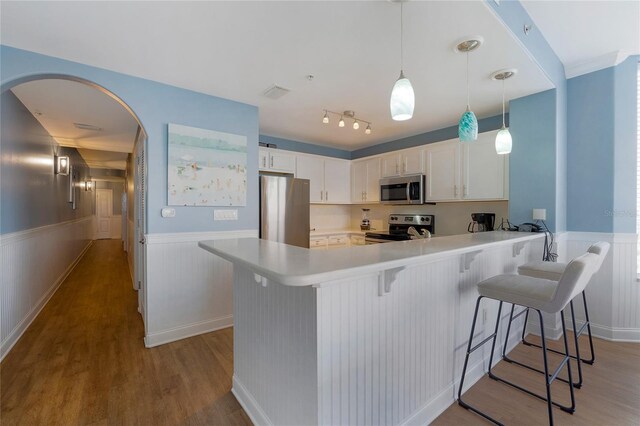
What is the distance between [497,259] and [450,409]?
120cm

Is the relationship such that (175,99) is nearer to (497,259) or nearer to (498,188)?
(497,259)

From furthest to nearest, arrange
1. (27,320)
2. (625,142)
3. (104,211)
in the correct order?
1. (104,211)
2. (27,320)
3. (625,142)

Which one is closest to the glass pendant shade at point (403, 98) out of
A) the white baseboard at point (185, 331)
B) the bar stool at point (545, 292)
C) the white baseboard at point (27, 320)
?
the bar stool at point (545, 292)

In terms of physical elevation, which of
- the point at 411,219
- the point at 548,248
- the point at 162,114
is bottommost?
the point at 548,248

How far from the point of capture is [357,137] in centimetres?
454

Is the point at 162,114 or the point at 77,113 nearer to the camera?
the point at 162,114

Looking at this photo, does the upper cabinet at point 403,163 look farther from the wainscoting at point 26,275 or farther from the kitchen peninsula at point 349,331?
the wainscoting at point 26,275

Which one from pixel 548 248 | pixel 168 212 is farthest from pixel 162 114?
pixel 548 248

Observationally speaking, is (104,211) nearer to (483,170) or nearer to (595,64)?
(483,170)

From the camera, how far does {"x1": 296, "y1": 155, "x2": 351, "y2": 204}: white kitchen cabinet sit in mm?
4500

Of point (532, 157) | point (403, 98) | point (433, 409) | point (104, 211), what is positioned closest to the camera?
point (403, 98)

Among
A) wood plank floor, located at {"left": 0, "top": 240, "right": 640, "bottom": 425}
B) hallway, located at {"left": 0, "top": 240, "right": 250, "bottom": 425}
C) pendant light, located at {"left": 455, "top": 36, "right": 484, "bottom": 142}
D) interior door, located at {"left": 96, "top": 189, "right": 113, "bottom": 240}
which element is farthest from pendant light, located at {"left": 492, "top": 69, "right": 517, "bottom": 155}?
interior door, located at {"left": 96, "top": 189, "right": 113, "bottom": 240}

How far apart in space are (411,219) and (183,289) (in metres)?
3.31

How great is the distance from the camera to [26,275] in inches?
116
